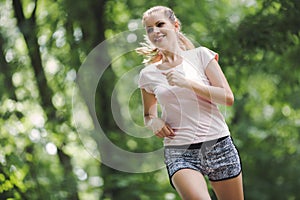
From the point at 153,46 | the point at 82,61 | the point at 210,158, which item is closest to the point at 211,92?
the point at 210,158

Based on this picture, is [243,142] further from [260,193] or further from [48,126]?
[48,126]

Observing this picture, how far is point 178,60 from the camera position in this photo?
3186 mm

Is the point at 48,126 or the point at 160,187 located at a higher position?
the point at 48,126

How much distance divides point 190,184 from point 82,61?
5.65m

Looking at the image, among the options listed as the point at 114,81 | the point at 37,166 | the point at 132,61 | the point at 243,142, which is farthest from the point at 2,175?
the point at 243,142

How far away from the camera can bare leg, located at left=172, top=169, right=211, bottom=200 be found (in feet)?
9.50

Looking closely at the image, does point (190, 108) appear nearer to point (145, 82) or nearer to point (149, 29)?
point (145, 82)

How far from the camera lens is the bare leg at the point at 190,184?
2896mm

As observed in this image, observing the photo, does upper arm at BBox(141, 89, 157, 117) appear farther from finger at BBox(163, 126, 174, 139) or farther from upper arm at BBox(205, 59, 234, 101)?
upper arm at BBox(205, 59, 234, 101)

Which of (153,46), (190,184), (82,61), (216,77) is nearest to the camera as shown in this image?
(190,184)

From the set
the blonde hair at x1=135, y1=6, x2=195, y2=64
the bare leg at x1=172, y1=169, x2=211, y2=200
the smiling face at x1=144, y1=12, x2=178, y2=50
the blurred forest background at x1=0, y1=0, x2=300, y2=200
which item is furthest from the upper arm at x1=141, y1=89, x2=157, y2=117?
the blurred forest background at x1=0, y1=0, x2=300, y2=200

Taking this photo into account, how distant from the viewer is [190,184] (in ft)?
9.59

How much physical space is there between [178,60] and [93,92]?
15.5 ft

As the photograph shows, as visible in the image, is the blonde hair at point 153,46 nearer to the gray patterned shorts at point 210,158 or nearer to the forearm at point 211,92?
the forearm at point 211,92
